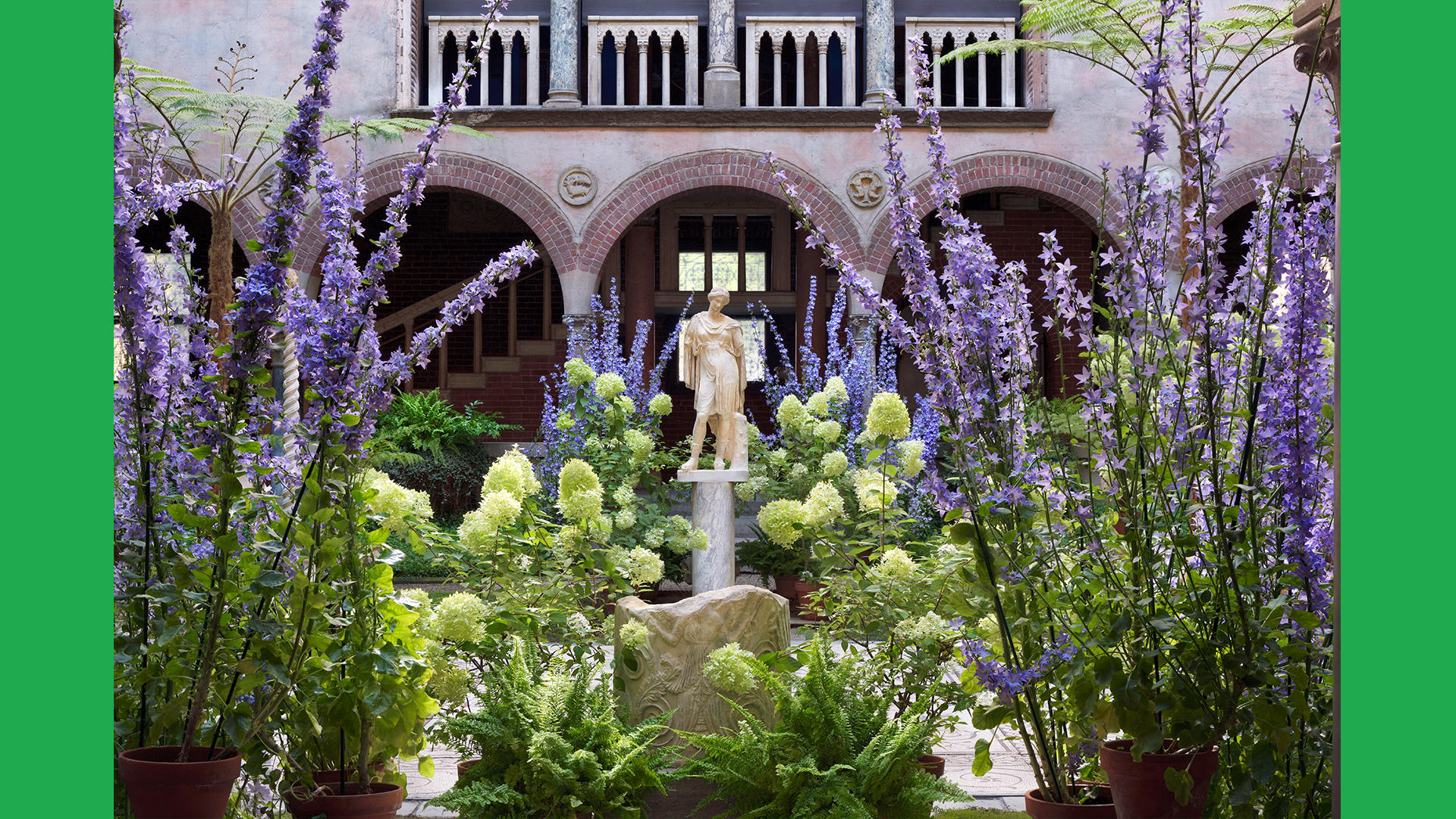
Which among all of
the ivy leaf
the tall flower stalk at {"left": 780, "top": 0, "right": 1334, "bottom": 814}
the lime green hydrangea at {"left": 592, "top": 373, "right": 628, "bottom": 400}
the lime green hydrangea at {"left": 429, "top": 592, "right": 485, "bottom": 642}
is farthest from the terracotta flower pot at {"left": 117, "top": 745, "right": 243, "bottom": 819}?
the lime green hydrangea at {"left": 592, "top": 373, "right": 628, "bottom": 400}

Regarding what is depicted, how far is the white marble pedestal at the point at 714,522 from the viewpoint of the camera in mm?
7375

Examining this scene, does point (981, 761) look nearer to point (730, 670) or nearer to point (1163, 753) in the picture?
point (1163, 753)

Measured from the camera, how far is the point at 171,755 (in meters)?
2.10

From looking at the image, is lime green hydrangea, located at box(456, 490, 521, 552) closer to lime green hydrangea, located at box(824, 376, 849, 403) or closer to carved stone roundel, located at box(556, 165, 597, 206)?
lime green hydrangea, located at box(824, 376, 849, 403)

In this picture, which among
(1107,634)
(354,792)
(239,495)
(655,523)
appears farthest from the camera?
(655,523)

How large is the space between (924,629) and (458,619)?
1.22 meters

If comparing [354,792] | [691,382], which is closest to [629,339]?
[691,382]

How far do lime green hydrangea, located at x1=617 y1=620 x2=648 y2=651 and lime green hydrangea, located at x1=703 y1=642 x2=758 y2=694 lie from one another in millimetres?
299

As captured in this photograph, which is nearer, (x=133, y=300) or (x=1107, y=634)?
(x=133, y=300)

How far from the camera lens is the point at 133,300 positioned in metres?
1.96

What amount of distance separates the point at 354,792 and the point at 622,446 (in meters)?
5.23

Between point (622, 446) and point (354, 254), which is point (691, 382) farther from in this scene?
point (354, 254)

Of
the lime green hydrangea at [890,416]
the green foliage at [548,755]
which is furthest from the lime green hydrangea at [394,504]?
the lime green hydrangea at [890,416]

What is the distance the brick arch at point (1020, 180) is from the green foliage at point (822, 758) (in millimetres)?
8550
